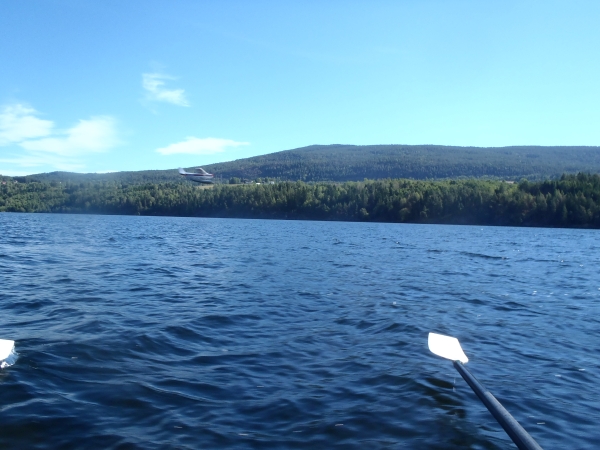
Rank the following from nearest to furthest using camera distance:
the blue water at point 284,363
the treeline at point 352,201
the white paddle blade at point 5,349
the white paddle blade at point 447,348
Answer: the blue water at point 284,363
the white paddle blade at point 5,349
the white paddle blade at point 447,348
the treeline at point 352,201

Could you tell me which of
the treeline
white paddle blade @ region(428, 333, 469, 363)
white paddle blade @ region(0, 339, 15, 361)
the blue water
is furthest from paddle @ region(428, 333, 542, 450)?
the treeline

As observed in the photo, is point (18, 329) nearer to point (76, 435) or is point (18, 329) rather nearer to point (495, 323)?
point (76, 435)

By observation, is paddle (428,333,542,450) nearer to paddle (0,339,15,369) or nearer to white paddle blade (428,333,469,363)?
white paddle blade (428,333,469,363)

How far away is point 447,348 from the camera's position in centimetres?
889

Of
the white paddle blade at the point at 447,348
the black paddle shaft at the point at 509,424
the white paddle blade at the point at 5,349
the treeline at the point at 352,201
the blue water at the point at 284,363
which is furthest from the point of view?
the treeline at the point at 352,201

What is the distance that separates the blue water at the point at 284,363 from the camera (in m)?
6.67

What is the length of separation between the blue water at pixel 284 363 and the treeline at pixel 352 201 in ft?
322

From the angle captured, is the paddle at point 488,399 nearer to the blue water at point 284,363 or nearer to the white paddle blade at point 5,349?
the blue water at point 284,363

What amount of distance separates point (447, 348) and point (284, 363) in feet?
9.93

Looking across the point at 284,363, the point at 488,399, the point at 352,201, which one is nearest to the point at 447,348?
the point at 488,399

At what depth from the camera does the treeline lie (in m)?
109

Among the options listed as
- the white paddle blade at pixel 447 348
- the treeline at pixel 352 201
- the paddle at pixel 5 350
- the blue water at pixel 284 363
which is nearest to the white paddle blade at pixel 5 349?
the paddle at pixel 5 350

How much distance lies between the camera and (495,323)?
13.5 meters

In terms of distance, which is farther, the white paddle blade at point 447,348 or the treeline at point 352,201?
the treeline at point 352,201
